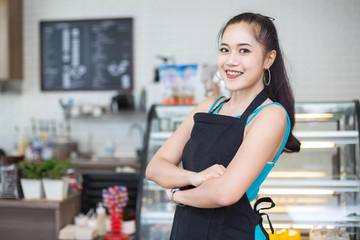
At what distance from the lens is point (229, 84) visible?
125 cm

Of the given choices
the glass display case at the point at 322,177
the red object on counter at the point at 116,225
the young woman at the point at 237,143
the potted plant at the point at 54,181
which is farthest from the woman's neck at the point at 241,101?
the potted plant at the point at 54,181

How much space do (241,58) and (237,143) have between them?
27 centimetres

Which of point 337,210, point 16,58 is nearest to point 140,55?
point 16,58

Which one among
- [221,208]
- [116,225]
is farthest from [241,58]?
[116,225]

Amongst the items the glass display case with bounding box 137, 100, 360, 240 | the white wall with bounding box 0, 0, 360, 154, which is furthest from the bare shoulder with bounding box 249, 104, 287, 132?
the white wall with bounding box 0, 0, 360, 154

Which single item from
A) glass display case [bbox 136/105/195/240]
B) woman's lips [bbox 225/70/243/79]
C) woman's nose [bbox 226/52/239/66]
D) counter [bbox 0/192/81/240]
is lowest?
counter [bbox 0/192/81/240]

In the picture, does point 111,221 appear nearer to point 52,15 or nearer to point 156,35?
point 156,35

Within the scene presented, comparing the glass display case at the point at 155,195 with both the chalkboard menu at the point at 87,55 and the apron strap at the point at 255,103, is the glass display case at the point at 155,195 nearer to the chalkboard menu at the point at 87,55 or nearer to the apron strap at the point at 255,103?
the apron strap at the point at 255,103

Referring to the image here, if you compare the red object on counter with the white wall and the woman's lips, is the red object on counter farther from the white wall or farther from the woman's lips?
the white wall

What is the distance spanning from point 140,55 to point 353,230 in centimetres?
339

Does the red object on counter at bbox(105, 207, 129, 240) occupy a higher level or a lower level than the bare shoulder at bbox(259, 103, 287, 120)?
lower

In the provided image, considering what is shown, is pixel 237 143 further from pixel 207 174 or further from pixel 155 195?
pixel 155 195

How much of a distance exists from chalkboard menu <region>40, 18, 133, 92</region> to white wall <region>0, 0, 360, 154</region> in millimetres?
101

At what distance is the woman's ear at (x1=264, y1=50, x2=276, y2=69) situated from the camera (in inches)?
49.9
